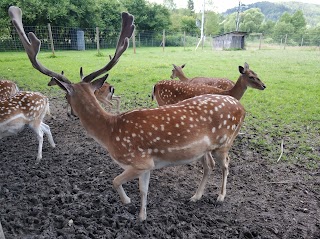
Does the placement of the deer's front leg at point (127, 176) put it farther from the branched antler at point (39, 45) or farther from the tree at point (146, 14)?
the tree at point (146, 14)

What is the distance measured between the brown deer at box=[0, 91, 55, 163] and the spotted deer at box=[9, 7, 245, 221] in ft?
5.46

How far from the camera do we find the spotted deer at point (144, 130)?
306 centimetres

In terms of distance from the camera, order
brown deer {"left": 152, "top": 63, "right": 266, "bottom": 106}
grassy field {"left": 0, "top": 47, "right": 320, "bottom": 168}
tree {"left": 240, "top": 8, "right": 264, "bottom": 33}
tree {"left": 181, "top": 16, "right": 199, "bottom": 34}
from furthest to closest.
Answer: tree {"left": 240, "top": 8, "right": 264, "bottom": 33} → tree {"left": 181, "top": 16, "right": 199, "bottom": 34} → brown deer {"left": 152, "top": 63, "right": 266, "bottom": 106} → grassy field {"left": 0, "top": 47, "right": 320, "bottom": 168}

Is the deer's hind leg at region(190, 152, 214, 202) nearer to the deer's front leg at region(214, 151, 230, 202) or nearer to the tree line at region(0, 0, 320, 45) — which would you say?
the deer's front leg at region(214, 151, 230, 202)

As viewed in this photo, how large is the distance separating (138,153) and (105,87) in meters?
4.10

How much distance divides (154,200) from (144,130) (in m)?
0.98

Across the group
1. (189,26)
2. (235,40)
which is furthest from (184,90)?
(189,26)

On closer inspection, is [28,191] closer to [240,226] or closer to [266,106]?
[240,226]

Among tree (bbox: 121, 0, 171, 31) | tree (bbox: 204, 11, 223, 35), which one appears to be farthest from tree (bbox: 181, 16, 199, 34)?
tree (bbox: 121, 0, 171, 31)

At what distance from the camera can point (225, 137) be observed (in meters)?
3.42

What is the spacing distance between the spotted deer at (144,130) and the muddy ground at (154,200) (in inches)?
13.4

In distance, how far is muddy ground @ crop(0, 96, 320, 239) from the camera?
3.02 metres

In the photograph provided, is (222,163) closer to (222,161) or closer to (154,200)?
(222,161)

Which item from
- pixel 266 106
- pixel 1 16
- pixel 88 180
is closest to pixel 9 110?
pixel 88 180
